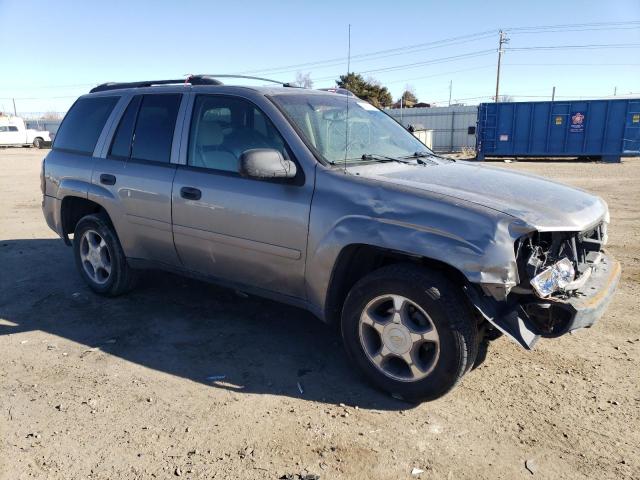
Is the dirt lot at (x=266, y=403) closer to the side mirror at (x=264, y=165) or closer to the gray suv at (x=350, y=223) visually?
the gray suv at (x=350, y=223)

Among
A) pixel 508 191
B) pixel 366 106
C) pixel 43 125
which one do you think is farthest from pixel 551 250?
pixel 43 125

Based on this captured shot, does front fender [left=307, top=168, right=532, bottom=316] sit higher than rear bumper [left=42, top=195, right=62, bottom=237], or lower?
higher

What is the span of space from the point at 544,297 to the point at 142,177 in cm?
320

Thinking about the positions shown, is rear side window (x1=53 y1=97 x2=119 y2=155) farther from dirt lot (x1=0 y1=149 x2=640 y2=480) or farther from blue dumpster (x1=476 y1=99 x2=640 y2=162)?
blue dumpster (x1=476 y1=99 x2=640 y2=162)

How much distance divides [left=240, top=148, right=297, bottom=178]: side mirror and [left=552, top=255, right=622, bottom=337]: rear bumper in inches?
70.7

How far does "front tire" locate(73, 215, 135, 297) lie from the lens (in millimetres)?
4840

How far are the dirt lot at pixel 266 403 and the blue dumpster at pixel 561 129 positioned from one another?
20.8 m

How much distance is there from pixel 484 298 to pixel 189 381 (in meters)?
1.99

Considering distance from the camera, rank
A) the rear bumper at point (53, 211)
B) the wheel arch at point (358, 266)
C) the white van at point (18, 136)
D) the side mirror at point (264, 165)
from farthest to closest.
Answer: the white van at point (18, 136)
the rear bumper at point (53, 211)
the side mirror at point (264, 165)
the wheel arch at point (358, 266)

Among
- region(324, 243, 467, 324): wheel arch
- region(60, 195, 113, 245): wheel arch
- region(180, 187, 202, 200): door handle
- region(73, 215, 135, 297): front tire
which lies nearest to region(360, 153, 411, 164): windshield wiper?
region(324, 243, 467, 324): wheel arch

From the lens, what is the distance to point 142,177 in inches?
172

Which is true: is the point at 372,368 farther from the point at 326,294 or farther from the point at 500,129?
the point at 500,129

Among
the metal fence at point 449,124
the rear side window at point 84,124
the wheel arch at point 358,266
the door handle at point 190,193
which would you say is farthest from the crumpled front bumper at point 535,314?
the metal fence at point 449,124

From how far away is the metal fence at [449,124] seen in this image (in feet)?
105
